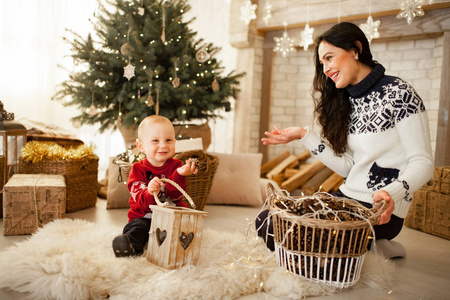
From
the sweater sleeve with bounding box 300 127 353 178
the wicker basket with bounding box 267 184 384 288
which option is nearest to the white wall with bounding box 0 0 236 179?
the sweater sleeve with bounding box 300 127 353 178

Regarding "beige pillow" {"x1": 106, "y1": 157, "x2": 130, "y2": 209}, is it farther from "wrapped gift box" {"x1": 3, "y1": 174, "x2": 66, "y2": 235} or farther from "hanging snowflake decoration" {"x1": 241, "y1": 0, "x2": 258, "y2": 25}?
"hanging snowflake decoration" {"x1": 241, "y1": 0, "x2": 258, "y2": 25}

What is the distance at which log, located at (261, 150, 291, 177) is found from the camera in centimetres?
449

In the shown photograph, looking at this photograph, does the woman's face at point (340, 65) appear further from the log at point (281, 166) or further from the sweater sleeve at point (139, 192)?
the log at point (281, 166)

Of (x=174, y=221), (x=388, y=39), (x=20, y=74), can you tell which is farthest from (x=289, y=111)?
(x=174, y=221)

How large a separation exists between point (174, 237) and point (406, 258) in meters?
1.38

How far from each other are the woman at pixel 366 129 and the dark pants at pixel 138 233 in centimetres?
62

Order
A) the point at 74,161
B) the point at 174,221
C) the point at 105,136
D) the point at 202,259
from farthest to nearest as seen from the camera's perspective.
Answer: the point at 105,136, the point at 74,161, the point at 202,259, the point at 174,221

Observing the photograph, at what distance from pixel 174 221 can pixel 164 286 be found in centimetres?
26

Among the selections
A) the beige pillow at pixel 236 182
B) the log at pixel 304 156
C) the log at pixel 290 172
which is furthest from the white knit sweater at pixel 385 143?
the log at pixel 304 156

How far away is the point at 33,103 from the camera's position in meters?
4.54

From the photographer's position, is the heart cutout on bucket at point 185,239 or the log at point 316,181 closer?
the heart cutout on bucket at point 185,239

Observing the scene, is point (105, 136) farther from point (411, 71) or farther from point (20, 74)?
point (411, 71)

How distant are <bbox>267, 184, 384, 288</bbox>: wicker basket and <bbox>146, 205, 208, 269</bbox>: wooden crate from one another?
351mm

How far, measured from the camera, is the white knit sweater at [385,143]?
1.87m
